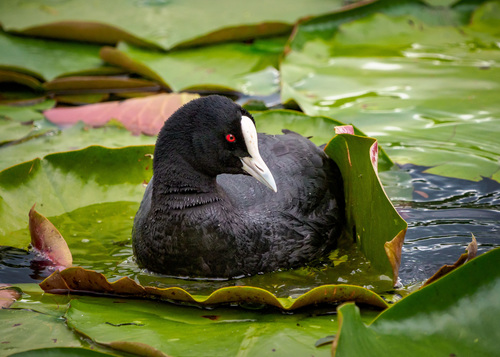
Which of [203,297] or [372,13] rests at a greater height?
[372,13]

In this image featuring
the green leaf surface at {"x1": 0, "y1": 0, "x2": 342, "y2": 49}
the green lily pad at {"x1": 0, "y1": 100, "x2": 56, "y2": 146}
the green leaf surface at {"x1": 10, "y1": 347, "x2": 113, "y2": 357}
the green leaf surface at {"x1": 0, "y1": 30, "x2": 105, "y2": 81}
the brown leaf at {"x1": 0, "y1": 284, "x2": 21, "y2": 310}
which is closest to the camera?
the green leaf surface at {"x1": 10, "y1": 347, "x2": 113, "y2": 357}

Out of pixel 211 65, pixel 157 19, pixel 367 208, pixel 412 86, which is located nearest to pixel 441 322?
pixel 367 208

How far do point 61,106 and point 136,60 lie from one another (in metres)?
0.66

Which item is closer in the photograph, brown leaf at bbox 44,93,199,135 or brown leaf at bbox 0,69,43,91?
brown leaf at bbox 44,93,199,135

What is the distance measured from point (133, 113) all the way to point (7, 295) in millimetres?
1728

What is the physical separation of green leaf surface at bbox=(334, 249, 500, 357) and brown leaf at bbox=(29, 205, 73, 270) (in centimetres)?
148

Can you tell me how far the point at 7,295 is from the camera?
2.50m

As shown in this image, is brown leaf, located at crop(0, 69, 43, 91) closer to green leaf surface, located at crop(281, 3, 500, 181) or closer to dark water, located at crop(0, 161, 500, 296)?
dark water, located at crop(0, 161, 500, 296)

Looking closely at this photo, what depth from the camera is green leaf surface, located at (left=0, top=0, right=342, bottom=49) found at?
15.6ft

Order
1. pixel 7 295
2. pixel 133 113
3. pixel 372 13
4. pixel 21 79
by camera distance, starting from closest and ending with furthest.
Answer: pixel 7 295 → pixel 133 113 → pixel 21 79 → pixel 372 13

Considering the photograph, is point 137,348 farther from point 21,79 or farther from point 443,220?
point 21,79

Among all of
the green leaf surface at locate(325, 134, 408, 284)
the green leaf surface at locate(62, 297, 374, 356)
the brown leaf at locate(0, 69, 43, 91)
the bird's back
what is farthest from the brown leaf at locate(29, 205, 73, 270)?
the brown leaf at locate(0, 69, 43, 91)

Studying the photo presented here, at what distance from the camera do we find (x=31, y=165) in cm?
323

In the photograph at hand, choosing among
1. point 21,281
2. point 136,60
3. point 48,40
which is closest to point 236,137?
point 21,281
